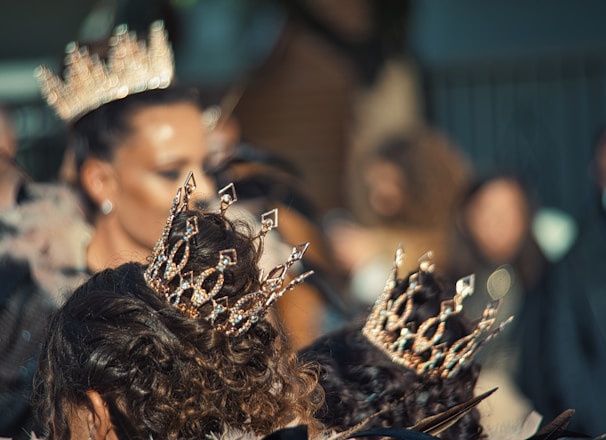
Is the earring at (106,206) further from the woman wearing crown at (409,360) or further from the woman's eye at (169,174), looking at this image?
the woman wearing crown at (409,360)

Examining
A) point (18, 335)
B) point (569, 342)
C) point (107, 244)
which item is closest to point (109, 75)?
point (107, 244)

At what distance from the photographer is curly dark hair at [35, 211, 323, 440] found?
172 centimetres

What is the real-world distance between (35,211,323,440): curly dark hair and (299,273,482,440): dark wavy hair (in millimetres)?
124

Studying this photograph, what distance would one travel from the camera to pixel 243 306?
71.9 inches

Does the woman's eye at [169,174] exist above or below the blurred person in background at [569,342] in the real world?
above

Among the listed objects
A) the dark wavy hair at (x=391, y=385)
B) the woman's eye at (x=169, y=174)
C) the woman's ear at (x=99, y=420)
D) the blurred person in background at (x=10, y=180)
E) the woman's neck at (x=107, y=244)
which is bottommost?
the dark wavy hair at (x=391, y=385)

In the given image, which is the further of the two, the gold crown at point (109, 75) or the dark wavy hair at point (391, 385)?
the gold crown at point (109, 75)

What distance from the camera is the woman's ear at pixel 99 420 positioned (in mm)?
1735

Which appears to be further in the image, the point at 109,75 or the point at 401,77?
the point at 401,77

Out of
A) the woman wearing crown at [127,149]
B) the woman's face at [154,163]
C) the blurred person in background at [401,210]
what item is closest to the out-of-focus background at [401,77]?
the blurred person in background at [401,210]

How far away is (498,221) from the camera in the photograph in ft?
15.4

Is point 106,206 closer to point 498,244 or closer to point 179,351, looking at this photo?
point 179,351

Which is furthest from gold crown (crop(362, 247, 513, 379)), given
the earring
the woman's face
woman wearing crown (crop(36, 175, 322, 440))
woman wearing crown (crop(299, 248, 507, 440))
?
the earring

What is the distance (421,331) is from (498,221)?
8.97 feet
